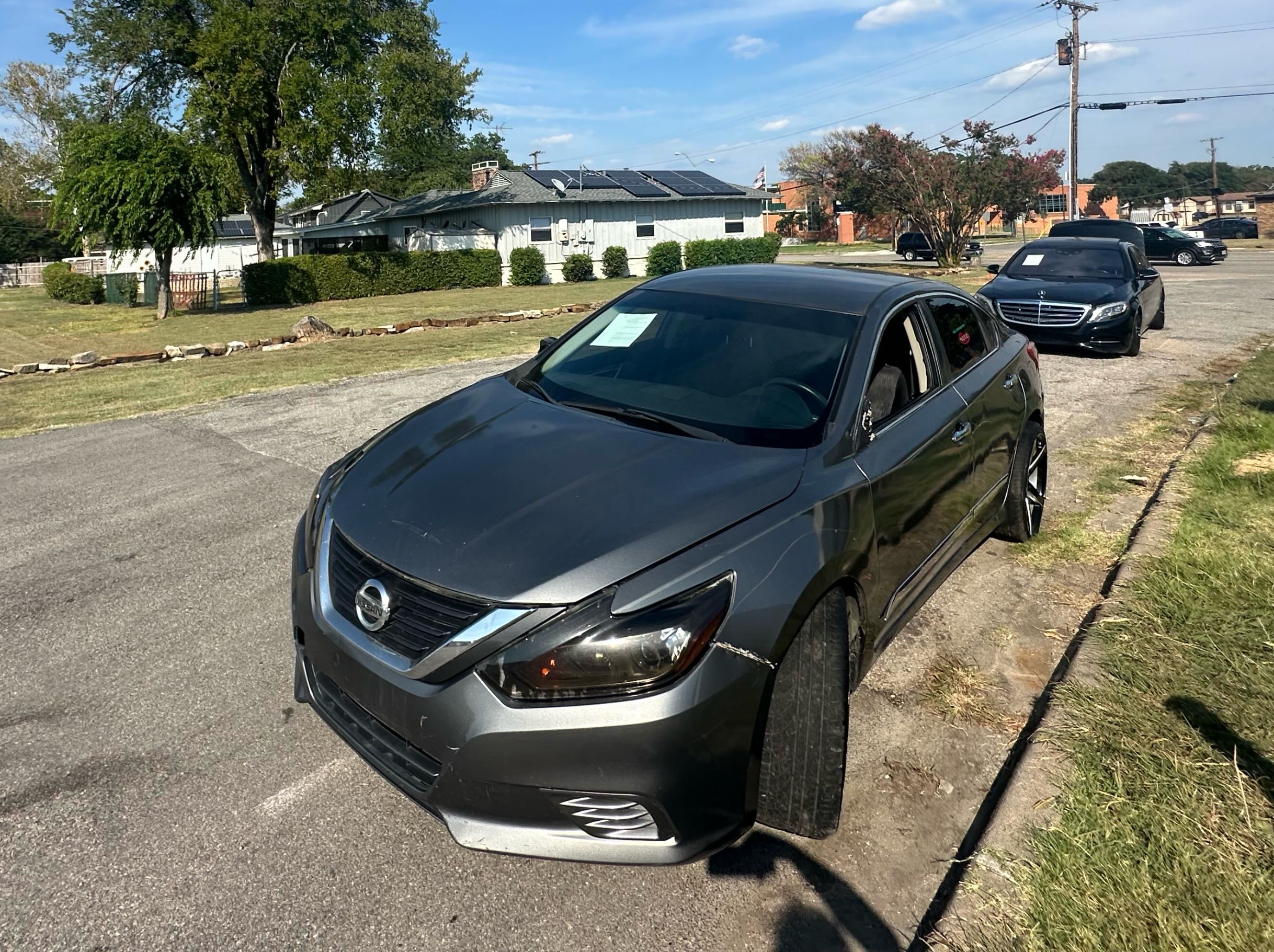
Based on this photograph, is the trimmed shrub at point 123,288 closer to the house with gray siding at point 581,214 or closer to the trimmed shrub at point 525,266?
the house with gray siding at point 581,214

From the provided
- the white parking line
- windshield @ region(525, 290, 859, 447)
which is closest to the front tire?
windshield @ region(525, 290, 859, 447)

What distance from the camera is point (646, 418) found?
10.9ft

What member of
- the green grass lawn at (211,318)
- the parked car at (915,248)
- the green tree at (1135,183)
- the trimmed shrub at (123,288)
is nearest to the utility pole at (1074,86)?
the parked car at (915,248)

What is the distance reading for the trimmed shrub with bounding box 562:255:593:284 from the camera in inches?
1400

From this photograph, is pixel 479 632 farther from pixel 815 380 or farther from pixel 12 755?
pixel 12 755

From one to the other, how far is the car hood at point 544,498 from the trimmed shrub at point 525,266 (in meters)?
32.2

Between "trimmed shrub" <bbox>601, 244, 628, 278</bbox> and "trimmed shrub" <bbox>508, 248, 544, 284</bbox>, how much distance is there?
295 centimetres

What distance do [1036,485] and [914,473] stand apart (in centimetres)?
230

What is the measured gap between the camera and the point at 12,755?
311cm

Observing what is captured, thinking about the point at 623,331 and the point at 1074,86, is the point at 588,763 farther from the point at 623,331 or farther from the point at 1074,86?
the point at 1074,86

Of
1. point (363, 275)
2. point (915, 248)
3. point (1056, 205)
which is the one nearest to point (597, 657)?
point (363, 275)

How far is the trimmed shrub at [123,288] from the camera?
97.5 feet

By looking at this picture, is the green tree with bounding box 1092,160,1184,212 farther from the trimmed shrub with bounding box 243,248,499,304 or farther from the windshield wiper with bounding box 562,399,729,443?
the windshield wiper with bounding box 562,399,729,443

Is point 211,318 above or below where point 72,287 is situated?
below
